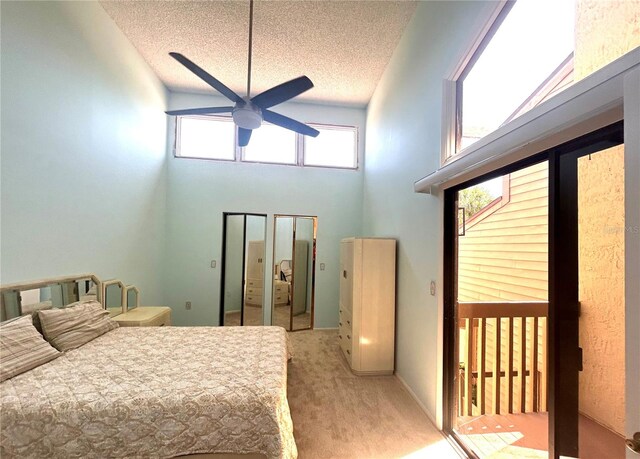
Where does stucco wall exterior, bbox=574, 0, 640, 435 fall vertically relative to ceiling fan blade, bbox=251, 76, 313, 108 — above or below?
below

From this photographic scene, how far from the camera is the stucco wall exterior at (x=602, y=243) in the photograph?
1.13 meters

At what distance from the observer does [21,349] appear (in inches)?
65.9

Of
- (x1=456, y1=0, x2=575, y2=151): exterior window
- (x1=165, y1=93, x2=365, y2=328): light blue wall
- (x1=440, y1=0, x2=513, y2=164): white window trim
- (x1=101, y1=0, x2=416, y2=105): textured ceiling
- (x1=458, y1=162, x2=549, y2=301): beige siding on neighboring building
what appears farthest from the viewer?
(x1=165, y1=93, x2=365, y2=328): light blue wall

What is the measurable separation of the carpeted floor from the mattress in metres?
0.61

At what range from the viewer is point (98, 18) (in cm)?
281

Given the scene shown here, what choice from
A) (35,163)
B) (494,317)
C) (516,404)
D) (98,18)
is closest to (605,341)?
(494,317)

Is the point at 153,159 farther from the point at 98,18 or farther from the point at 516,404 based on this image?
the point at 516,404

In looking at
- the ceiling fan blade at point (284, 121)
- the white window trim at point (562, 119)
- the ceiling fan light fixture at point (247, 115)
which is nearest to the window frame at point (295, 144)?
the ceiling fan blade at point (284, 121)

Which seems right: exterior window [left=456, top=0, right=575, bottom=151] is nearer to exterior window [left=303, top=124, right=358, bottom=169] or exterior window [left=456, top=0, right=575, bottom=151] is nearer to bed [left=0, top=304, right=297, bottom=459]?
bed [left=0, top=304, right=297, bottom=459]

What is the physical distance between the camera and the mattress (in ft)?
4.21

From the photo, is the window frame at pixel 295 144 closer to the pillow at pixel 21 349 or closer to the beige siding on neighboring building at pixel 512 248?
the beige siding on neighboring building at pixel 512 248

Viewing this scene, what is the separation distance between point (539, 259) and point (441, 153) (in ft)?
3.54

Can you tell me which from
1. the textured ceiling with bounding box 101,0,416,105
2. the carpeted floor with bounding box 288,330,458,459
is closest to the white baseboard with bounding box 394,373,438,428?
the carpeted floor with bounding box 288,330,458,459

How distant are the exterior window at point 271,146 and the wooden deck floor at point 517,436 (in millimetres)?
4181
